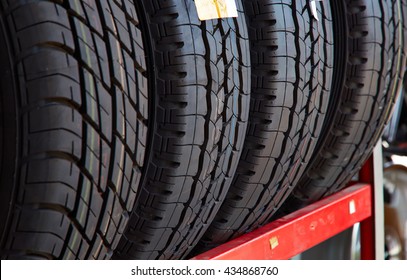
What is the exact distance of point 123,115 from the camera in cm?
110

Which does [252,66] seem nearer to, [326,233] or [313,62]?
[313,62]

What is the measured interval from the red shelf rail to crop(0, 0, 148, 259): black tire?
38 cm

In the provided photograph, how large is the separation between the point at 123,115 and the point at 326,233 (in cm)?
94

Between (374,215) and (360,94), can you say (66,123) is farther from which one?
(374,215)

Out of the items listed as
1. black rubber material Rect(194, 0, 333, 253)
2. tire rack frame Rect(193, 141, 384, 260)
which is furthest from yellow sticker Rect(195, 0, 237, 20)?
tire rack frame Rect(193, 141, 384, 260)

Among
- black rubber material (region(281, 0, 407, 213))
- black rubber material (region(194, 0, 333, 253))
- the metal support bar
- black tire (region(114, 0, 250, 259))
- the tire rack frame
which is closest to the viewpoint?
black tire (region(114, 0, 250, 259))

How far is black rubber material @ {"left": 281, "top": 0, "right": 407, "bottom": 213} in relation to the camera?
69.8 inches

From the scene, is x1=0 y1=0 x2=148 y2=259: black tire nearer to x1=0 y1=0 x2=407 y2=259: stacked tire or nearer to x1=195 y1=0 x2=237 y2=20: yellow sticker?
x1=0 y1=0 x2=407 y2=259: stacked tire

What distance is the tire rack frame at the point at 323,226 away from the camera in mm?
1559

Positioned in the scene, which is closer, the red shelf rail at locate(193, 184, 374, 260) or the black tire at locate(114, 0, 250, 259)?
the black tire at locate(114, 0, 250, 259)

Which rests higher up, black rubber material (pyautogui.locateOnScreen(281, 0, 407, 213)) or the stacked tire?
black rubber material (pyautogui.locateOnScreen(281, 0, 407, 213))

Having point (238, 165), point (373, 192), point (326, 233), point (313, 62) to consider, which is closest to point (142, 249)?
point (238, 165)

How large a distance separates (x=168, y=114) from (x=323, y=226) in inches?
30.5
